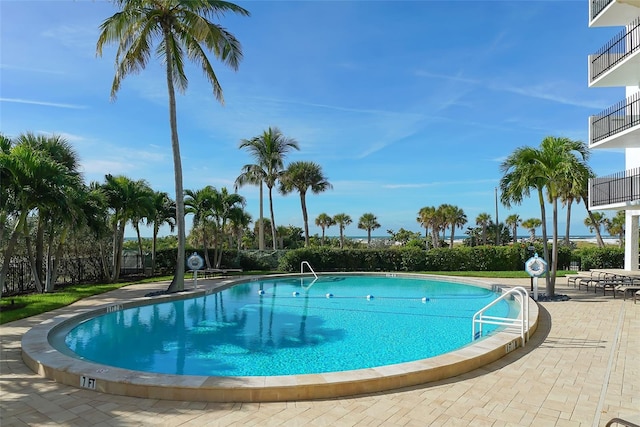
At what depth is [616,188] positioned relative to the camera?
1645 centimetres

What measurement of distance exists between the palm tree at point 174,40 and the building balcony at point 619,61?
1447 cm

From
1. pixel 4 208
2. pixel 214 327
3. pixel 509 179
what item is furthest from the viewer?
pixel 509 179

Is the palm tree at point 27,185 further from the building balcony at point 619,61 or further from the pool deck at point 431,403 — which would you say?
the building balcony at point 619,61

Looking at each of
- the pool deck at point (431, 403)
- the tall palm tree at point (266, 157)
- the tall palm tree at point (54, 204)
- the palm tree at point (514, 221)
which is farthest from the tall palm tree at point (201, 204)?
the palm tree at point (514, 221)

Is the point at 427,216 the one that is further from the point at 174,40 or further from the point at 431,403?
the point at 431,403

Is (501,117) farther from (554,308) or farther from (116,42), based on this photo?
(116,42)

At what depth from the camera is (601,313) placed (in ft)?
34.1

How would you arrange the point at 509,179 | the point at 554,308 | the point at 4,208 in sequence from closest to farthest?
the point at 4,208, the point at 554,308, the point at 509,179

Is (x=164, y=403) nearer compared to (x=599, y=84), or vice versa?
(x=164, y=403)

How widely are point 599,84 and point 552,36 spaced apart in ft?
16.3

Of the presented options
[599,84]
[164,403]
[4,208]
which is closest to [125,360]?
[164,403]

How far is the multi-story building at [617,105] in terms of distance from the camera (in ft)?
50.3

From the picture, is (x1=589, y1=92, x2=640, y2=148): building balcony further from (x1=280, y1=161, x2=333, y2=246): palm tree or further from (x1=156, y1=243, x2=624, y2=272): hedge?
(x1=280, y1=161, x2=333, y2=246): palm tree

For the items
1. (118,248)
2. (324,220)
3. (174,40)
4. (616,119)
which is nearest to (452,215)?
(324,220)
